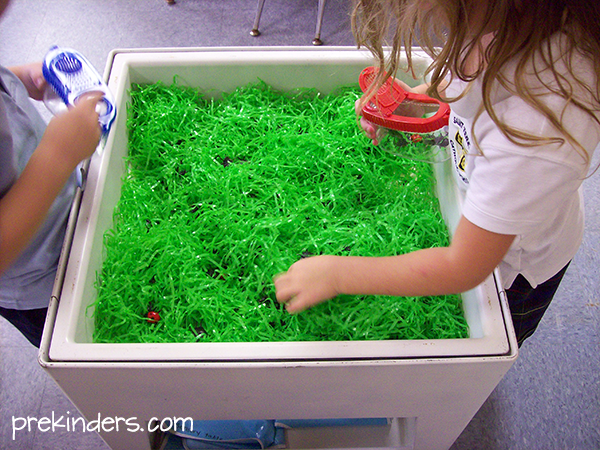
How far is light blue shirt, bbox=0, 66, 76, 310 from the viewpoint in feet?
2.44

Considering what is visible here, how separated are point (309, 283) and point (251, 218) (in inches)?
8.7

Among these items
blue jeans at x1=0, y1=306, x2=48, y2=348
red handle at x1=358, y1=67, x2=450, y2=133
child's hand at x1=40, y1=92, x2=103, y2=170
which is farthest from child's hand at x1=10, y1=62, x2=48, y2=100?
red handle at x1=358, y1=67, x2=450, y2=133

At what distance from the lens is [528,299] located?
2.87ft

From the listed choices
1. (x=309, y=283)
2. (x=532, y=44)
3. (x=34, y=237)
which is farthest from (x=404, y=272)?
(x=34, y=237)

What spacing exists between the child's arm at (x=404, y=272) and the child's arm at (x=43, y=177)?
32 cm

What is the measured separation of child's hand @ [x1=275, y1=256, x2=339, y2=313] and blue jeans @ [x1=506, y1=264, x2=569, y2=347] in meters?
0.36

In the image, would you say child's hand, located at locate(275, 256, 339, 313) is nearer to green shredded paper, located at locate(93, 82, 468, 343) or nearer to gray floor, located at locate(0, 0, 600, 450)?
green shredded paper, located at locate(93, 82, 468, 343)

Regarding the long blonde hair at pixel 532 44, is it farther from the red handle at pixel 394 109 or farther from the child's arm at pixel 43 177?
the child's arm at pixel 43 177

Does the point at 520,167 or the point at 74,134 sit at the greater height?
the point at 520,167

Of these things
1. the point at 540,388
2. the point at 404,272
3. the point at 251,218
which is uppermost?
the point at 404,272

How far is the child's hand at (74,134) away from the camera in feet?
2.24

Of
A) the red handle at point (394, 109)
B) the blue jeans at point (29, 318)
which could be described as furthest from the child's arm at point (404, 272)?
the blue jeans at point (29, 318)

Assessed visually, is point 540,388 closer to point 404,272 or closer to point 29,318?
point 404,272

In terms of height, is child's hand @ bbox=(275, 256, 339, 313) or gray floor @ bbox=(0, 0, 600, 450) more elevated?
child's hand @ bbox=(275, 256, 339, 313)
